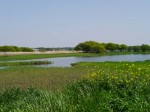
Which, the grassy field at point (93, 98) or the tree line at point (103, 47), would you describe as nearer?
the grassy field at point (93, 98)

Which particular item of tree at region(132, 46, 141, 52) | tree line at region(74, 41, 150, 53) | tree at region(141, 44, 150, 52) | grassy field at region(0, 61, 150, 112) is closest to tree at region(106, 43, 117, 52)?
tree line at region(74, 41, 150, 53)

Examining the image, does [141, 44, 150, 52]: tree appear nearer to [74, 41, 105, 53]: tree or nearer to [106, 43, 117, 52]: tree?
[106, 43, 117, 52]: tree

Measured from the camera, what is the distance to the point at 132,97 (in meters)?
8.79

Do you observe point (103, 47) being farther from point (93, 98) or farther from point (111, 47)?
point (93, 98)

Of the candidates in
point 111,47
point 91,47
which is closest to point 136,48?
point 111,47

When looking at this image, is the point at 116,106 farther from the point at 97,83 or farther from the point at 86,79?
the point at 86,79

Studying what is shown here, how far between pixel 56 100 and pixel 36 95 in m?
1.88

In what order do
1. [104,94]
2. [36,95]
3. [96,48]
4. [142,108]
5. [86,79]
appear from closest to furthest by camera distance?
[142,108]
[104,94]
[36,95]
[86,79]
[96,48]

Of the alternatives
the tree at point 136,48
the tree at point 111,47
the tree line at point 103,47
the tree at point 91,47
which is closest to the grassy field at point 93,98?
the tree at point 91,47

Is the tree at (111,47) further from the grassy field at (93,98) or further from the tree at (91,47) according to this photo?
the grassy field at (93,98)

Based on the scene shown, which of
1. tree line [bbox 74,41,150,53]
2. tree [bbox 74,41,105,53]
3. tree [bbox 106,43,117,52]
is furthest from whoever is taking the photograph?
tree [bbox 106,43,117,52]

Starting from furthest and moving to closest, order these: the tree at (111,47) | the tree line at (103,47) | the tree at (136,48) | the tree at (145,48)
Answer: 1. the tree at (111,47)
2. the tree at (136,48)
3. the tree at (145,48)
4. the tree line at (103,47)

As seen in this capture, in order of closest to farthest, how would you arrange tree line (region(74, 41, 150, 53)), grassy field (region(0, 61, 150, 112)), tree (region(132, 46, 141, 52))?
grassy field (region(0, 61, 150, 112)) → tree line (region(74, 41, 150, 53)) → tree (region(132, 46, 141, 52))

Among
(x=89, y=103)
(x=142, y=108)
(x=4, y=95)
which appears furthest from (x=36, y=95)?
(x=142, y=108)
